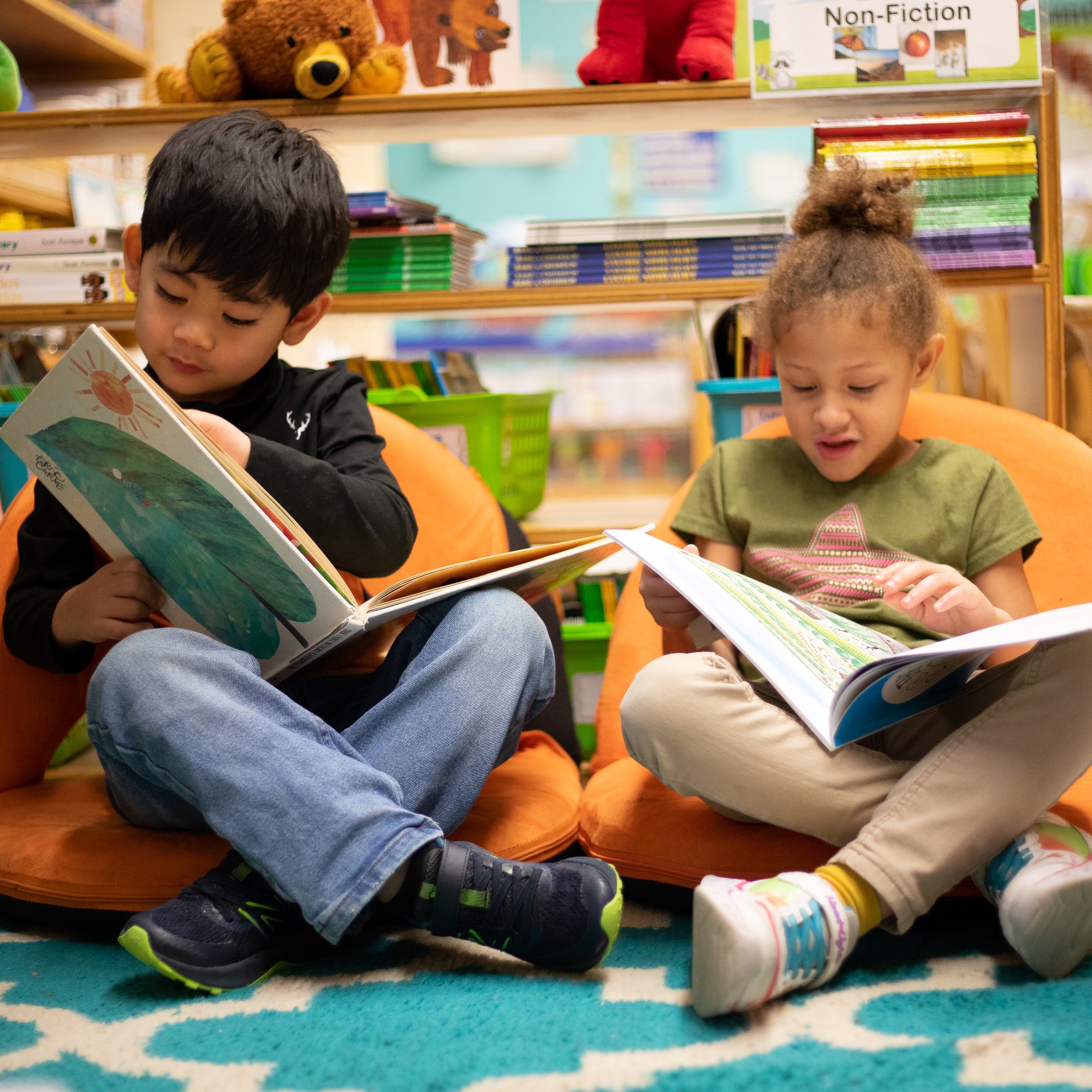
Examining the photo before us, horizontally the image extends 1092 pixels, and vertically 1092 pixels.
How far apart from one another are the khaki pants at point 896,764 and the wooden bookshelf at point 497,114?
2.99ft

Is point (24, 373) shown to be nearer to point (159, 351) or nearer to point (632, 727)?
point (159, 351)

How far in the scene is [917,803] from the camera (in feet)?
2.28

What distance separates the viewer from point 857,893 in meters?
0.67

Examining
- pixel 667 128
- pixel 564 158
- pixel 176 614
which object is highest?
pixel 564 158

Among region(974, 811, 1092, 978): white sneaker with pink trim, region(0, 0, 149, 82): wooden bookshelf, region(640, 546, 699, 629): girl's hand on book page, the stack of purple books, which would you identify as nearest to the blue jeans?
region(640, 546, 699, 629): girl's hand on book page

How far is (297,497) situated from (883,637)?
0.48 metres

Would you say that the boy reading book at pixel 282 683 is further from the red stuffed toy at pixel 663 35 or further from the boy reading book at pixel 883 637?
the red stuffed toy at pixel 663 35

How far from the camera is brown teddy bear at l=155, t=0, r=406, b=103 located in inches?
55.6

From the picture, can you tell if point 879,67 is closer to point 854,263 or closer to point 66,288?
point 854,263

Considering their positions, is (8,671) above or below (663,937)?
above

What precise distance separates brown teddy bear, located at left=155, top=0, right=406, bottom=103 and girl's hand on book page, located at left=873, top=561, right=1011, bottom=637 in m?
1.04

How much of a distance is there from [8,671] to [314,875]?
0.50 meters

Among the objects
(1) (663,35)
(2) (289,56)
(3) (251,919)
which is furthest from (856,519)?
(2) (289,56)

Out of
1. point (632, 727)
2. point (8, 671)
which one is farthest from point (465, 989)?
point (8, 671)
